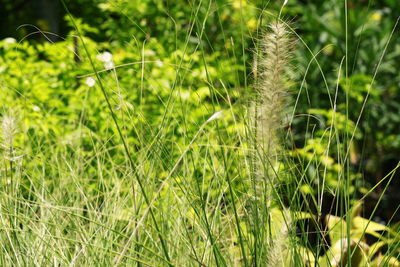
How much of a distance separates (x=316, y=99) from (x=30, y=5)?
7.79 metres

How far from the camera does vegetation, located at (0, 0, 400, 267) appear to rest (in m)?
1.56

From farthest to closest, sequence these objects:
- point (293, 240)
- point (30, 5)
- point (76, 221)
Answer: point (30, 5), point (76, 221), point (293, 240)

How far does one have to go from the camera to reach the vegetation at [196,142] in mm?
1562

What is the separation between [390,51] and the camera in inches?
225

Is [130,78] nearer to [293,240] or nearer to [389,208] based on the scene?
[293,240]

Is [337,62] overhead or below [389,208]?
overhead

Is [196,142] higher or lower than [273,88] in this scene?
lower

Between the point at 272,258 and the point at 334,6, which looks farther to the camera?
the point at 334,6

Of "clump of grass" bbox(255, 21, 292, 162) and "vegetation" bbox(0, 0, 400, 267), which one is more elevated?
"clump of grass" bbox(255, 21, 292, 162)

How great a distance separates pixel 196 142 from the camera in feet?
8.28

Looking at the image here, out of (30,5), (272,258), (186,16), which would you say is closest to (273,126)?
(272,258)

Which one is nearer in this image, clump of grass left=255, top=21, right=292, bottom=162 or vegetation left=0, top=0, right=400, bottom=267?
clump of grass left=255, top=21, right=292, bottom=162

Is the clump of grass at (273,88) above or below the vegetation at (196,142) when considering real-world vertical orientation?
above

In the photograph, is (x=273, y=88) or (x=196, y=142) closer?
(x=273, y=88)
